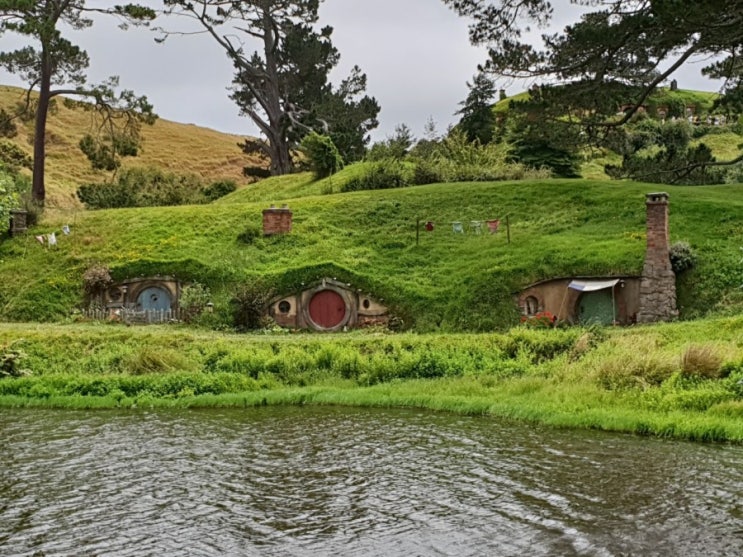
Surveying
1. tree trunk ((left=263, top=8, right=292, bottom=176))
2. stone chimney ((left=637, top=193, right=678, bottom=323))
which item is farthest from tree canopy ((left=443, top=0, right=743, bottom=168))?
tree trunk ((left=263, top=8, right=292, bottom=176))

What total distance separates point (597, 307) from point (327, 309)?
9.83 m

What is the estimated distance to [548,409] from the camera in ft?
50.1

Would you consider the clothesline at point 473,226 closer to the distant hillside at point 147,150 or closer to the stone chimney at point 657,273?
the stone chimney at point 657,273

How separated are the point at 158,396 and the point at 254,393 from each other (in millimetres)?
2423

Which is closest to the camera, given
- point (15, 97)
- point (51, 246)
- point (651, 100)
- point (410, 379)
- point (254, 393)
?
point (254, 393)

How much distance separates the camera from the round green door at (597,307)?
2545 centimetres

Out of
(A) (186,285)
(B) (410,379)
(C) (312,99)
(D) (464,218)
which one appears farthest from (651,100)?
(B) (410,379)

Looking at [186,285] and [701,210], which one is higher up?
[701,210]

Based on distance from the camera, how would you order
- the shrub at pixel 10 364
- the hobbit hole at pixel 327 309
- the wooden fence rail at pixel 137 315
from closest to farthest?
the shrub at pixel 10 364
the hobbit hole at pixel 327 309
the wooden fence rail at pixel 137 315

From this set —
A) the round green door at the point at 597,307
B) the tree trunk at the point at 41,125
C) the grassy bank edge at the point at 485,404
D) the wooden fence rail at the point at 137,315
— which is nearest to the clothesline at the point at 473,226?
the round green door at the point at 597,307

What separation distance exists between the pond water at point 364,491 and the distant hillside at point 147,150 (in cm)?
6038

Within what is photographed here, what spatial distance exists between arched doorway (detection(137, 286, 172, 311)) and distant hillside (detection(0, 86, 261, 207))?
4127 centimetres

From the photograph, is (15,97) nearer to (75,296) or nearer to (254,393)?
(75,296)

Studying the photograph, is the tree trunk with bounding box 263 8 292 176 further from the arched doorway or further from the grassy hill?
the arched doorway
